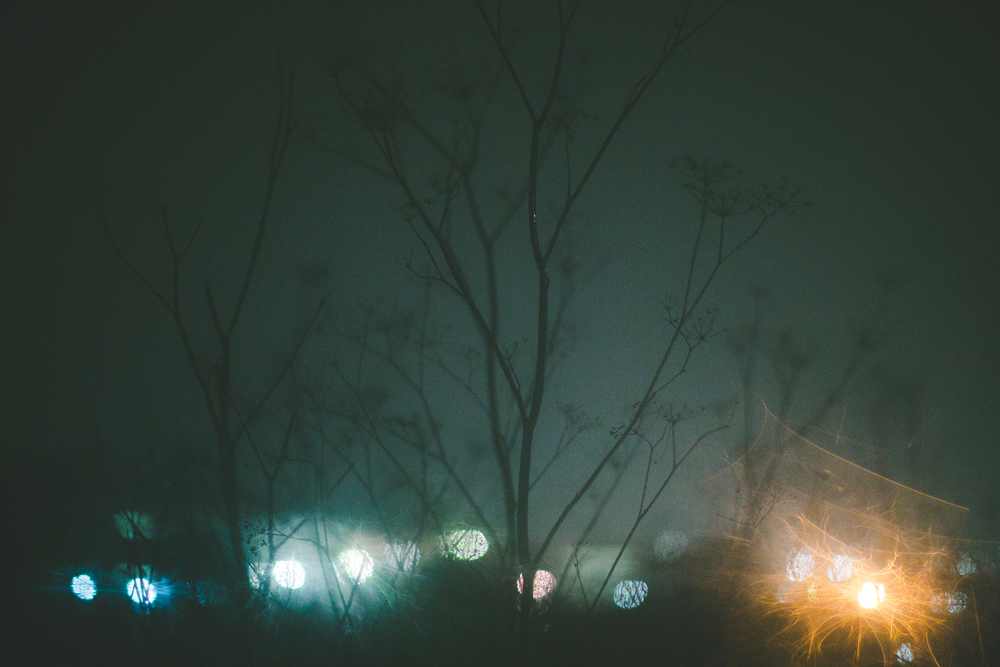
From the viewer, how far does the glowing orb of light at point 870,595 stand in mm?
4781

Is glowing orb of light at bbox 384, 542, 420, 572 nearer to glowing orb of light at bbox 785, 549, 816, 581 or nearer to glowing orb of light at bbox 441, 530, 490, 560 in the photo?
glowing orb of light at bbox 441, 530, 490, 560

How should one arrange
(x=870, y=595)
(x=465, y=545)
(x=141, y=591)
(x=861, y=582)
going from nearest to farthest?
(x=141, y=591) < (x=465, y=545) < (x=870, y=595) < (x=861, y=582)

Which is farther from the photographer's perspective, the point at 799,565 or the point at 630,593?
the point at 799,565

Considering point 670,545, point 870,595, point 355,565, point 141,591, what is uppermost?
point 670,545

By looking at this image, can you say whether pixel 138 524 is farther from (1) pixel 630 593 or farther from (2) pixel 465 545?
(1) pixel 630 593

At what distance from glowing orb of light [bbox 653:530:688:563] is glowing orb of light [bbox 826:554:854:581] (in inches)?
48.8

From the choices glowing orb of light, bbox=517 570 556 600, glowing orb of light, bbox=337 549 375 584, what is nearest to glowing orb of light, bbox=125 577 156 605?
glowing orb of light, bbox=337 549 375 584

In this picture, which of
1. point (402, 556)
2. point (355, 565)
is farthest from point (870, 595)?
point (355, 565)

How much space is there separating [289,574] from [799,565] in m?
4.19

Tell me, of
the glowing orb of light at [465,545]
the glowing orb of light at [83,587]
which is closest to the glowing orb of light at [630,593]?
the glowing orb of light at [465,545]

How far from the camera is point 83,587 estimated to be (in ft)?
14.7

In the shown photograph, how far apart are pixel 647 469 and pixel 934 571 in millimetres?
2664

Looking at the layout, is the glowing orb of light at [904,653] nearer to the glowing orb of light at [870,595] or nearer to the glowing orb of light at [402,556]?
the glowing orb of light at [870,595]

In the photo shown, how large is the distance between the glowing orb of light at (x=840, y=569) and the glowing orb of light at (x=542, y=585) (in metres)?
2.57
